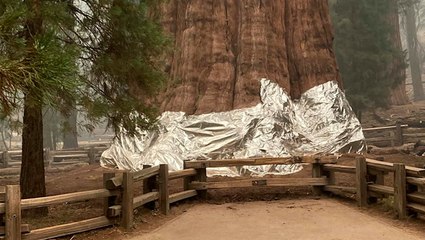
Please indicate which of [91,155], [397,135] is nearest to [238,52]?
[91,155]

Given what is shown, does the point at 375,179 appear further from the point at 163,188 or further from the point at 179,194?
the point at 163,188

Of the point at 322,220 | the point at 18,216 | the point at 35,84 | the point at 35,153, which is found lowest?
the point at 322,220

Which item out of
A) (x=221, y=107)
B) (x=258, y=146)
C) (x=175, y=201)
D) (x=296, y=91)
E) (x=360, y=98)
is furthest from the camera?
(x=360, y=98)

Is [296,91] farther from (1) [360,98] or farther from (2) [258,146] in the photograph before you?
(1) [360,98]

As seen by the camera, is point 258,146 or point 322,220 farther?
point 258,146

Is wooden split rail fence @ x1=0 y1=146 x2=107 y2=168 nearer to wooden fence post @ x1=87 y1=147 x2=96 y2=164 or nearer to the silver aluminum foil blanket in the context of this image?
wooden fence post @ x1=87 y1=147 x2=96 y2=164

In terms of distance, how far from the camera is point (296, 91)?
16.0 metres

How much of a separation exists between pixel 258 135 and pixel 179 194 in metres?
4.37

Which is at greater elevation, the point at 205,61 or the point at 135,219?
the point at 205,61

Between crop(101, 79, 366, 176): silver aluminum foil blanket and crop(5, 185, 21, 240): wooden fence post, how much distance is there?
702 centimetres

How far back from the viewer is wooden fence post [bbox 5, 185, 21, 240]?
235 inches

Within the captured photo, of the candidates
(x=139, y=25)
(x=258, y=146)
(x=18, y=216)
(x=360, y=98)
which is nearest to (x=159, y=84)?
(x=139, y=25)

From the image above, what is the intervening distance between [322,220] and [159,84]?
397 cm

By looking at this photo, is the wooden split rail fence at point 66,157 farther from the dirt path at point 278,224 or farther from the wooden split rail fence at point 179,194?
the dirt path at point 278,224
